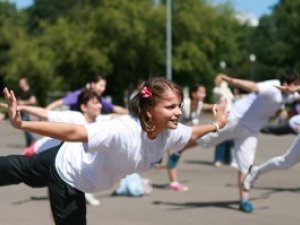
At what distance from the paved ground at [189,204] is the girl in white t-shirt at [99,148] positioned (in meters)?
2.34

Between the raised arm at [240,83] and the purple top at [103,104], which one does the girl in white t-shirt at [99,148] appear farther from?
the purple top at [103,104]

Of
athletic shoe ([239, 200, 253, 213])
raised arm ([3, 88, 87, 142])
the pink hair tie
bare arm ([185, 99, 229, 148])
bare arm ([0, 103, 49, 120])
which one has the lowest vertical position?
athletic shoe ([239, 200, 253, 213])

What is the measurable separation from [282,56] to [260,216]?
6148 cm

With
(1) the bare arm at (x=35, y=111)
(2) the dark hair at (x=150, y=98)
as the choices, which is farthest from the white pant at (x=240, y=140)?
(2) the dark hair at (x=150, y=98)

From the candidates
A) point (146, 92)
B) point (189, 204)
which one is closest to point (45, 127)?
point (146, 92)

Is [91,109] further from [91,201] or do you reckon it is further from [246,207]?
[246,207]

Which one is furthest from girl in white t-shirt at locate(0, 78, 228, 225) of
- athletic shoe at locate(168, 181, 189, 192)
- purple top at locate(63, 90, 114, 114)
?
athletic shoe at locate(168, 181, 189, 192)

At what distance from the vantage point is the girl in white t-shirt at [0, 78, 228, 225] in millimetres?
4078

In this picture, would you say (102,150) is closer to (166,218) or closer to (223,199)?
(166,218)

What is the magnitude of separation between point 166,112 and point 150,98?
0.47 feet

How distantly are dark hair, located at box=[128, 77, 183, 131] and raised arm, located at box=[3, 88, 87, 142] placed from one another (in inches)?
19.5

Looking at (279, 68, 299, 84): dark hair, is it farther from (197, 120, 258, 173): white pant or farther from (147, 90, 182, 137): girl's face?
(147, 90, 182, 137): girl's face

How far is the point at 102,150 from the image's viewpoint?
166 inches

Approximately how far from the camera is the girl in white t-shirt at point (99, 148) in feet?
13.4
